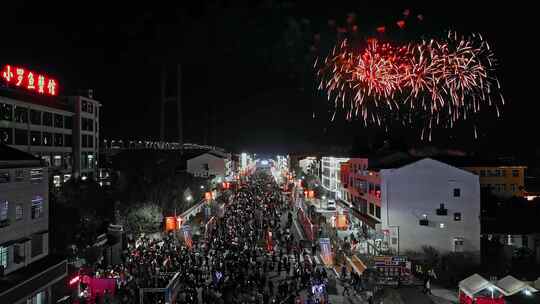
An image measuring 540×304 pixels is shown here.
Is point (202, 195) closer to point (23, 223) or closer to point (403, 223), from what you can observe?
point (403, 223)

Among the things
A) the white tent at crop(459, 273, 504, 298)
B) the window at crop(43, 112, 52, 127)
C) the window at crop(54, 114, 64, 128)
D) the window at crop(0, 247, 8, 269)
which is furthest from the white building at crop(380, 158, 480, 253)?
the window at crop(54, 114, 64, 128)

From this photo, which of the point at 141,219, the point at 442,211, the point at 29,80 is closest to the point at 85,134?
the point at 29,80

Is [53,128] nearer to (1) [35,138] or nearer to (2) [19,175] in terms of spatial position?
(1) [35,138]

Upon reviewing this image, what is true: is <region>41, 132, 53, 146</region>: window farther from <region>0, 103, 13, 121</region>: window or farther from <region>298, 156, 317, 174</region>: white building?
<region>298, 156, 317, 174</region>: white building

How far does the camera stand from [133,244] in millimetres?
24625

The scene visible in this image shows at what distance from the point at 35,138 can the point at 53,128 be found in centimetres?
309

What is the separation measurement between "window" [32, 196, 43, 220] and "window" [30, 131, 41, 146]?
21226 millimetres

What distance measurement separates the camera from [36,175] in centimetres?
1489

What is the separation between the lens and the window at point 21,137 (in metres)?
32.0

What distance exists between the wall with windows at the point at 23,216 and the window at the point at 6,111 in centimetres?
1746

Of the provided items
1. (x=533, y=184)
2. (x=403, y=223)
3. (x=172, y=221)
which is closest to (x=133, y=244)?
(x=172, y=221)

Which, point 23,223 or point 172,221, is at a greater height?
point 23,223

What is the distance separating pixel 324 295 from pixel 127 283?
7031 mm

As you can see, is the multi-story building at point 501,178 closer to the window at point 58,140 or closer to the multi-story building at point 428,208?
the multi-story building at point 428,208
